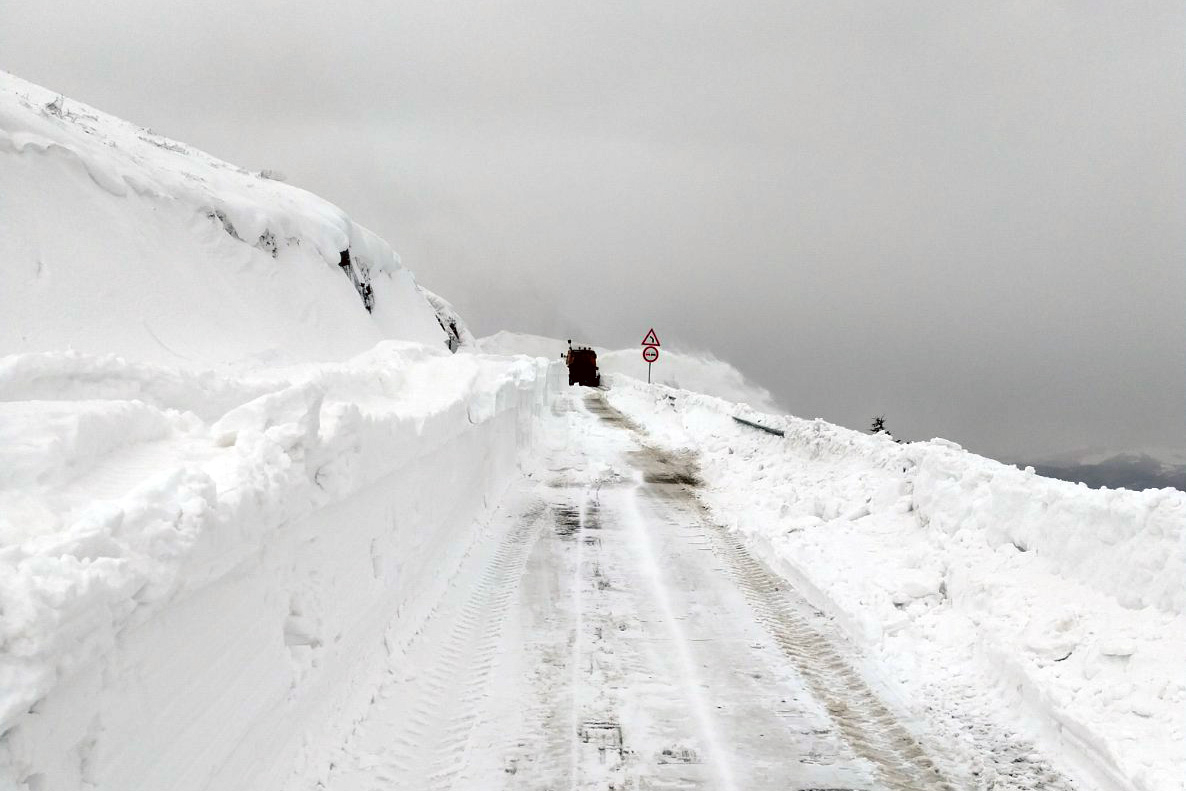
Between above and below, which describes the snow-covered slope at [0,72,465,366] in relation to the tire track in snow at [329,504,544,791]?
above

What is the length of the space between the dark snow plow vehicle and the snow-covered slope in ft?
84.1

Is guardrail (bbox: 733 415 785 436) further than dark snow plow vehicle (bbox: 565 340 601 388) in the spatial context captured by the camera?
No

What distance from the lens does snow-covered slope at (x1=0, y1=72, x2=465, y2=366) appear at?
9.73 m

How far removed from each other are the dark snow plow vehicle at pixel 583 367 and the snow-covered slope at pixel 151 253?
25.6 m

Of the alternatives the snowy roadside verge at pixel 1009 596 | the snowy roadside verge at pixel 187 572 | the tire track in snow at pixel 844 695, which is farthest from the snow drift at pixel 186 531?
the snowy roadside verge at pixel 1009 596

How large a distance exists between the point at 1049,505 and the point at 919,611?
1399 millimetres

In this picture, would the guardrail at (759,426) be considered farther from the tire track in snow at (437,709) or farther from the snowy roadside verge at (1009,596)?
the tire track in snow at (437,709)

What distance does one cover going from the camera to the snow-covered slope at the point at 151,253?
973cm

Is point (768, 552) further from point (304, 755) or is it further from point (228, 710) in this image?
point (228, 710)

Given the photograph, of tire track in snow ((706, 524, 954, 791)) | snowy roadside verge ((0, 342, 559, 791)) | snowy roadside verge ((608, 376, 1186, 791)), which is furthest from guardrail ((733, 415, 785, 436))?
snowy roadside verge ((0, 342, 559, 791))

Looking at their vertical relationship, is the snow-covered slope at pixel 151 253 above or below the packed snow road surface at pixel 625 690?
above

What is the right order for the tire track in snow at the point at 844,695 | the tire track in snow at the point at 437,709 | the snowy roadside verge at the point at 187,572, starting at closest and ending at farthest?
the snowy roadside verge at the point at 187,572, the tire track in snow at the point at 437,709, the tire track in snow at the point at 844,695

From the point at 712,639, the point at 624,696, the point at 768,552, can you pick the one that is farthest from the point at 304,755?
the point at 768,552

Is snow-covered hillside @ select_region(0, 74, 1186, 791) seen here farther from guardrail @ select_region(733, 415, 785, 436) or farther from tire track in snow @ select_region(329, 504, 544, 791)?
guardrail @ select_region(733, 415, 785, 436)
